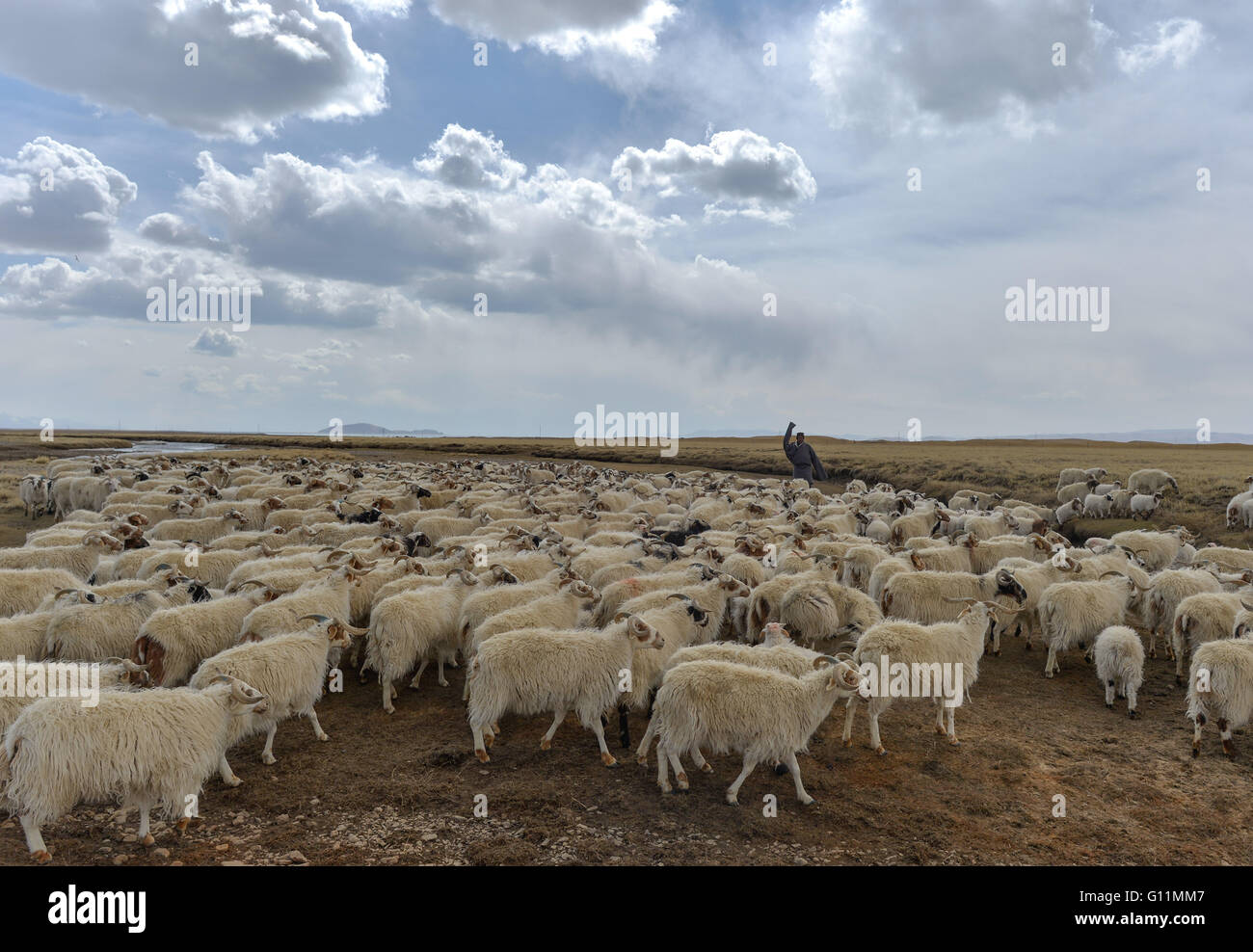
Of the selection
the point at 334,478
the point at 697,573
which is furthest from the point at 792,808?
the point at 334,478

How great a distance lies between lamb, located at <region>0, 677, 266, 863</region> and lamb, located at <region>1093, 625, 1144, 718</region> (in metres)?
10.4

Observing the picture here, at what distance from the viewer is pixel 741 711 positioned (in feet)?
22.8

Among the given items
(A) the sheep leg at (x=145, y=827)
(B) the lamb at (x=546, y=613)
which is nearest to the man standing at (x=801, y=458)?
(B) the lamb at (x=546, y=613)

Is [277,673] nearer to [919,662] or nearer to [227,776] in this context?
[227,776]

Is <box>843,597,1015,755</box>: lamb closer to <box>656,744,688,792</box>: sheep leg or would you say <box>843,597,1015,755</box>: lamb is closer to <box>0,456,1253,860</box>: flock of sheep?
<box>0,456,1253,860</box>: flock of sheep

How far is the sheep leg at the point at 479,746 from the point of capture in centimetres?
783

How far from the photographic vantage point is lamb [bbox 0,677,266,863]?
18.9ft

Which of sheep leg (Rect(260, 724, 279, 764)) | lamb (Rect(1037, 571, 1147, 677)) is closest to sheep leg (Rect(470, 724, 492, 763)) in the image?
sheep leg (Rect(260, 724, 279, 764))

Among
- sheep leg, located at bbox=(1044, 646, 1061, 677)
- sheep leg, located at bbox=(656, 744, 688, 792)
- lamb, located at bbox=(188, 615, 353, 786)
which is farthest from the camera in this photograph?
sheep leg, located at bbox=(1044, 646, 1061, 677)

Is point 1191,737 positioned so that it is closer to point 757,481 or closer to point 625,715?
point 625,715

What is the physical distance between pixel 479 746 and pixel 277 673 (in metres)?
2.31

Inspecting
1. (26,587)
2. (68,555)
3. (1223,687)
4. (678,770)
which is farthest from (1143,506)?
(68,555)
